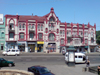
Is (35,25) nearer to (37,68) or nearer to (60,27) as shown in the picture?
(60,27)

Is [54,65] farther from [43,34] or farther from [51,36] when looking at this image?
[51,36]

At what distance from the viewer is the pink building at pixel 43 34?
159ft

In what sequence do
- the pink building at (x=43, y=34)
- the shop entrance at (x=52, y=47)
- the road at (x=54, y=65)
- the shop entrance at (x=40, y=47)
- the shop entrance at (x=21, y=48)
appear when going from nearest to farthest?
the road at (x=54, y=65)
the pink building at (x=43, y=34)
the shop entrance at (x=21, y=48)
the shop entrance at (x=40, y=47)
the shop entrance at (x=52, y=47)

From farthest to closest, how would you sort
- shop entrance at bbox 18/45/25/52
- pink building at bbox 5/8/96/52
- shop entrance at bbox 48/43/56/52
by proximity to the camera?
1. shop entrance at bbox 48/43/56/52
2. shop entrance at bbox 18/45/25/52
3. pink building at bbox 5/8/96/52

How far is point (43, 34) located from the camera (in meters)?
51.2

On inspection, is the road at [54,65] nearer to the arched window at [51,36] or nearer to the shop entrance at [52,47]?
the shop entrance at [52,47]

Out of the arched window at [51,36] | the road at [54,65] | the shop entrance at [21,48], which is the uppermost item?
the arched window at [51,36]

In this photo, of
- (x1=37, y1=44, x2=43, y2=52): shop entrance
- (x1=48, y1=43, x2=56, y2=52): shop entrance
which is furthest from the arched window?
(x1=37, y1=44, x2=43, y2=52): shop entrance

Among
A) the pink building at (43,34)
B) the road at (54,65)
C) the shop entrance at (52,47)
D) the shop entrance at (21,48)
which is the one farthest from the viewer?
the shop entrance at (52,47)

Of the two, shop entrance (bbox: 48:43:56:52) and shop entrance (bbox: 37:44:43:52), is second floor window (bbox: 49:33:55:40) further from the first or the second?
shop entrance (bbox: 37:44:43:52)

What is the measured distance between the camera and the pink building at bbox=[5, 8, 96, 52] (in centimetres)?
4847

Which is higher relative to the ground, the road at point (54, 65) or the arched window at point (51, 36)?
the arched window at point (51, 36)

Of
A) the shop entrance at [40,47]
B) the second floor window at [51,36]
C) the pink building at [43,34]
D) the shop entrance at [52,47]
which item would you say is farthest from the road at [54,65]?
the second floor window at [51,36]

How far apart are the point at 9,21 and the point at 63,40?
21435mm
